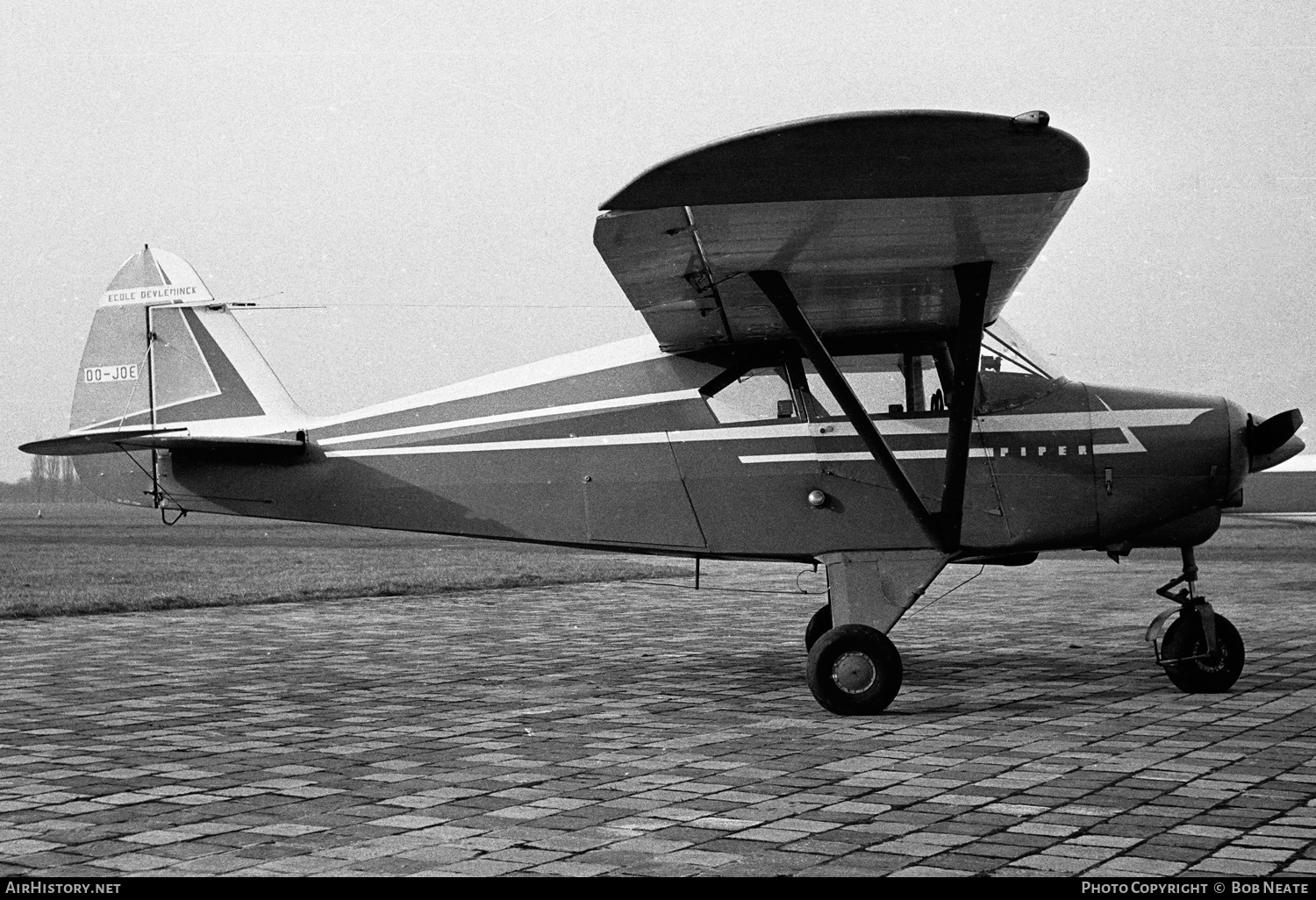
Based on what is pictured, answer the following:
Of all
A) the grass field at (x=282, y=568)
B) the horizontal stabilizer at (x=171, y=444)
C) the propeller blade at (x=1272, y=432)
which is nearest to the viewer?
the propeller blade at (x=1272, y=432)

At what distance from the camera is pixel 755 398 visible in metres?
8.34

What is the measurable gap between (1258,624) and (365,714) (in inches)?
342

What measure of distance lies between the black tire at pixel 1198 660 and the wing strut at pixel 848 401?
5.42 ft

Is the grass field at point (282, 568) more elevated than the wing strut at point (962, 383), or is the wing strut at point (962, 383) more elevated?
the wing strut at point (962, 383)

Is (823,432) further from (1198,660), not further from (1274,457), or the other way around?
(1274,457)

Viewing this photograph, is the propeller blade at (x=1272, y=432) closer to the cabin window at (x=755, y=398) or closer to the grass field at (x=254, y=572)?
the cabin window at (x=755, y=398)

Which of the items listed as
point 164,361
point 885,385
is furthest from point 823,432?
point 164,361

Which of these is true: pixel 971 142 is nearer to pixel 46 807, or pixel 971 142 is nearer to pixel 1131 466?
pixel 1131 466

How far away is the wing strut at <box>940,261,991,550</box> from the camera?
718 cm

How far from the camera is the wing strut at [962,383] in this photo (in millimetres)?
7180

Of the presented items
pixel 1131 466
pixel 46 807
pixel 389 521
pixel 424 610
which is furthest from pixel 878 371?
pixel 424 610

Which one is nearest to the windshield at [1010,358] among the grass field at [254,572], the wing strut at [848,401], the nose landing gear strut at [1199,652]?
the wing strut at [848,401]

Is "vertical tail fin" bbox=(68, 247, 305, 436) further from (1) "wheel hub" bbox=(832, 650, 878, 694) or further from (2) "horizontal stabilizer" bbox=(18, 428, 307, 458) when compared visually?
(1) "wheel hub" bbox=(832, 650, 878, 694)

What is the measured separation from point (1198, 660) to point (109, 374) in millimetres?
8456
